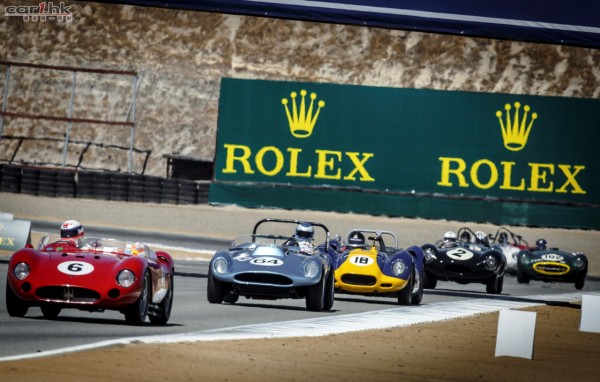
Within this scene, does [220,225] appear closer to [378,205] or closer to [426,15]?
[378,205]

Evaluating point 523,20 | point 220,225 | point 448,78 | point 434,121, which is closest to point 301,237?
point 523,20

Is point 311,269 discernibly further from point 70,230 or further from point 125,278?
point 125,278

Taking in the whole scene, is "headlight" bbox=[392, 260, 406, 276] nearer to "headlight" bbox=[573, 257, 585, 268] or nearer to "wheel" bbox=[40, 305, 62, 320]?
"wheel" bbox=[40, 305, 62, 320]

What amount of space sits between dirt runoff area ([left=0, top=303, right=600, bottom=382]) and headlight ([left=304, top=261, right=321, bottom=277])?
172 centimetres

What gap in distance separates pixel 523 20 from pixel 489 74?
→ 36984 mm

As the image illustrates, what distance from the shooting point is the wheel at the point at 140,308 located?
1270 cm

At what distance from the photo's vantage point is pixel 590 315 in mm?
15422

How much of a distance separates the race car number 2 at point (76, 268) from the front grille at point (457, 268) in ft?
35.9

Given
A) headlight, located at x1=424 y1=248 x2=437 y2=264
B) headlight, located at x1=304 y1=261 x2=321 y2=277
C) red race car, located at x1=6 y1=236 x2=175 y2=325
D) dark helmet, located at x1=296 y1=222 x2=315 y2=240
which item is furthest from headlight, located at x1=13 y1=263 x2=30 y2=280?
headlight, located at x1=424 y1=248 x2=437 y2=264

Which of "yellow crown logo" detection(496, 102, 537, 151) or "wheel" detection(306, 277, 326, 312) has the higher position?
"yellow crown logo" detection(496, 102, 537, 151)

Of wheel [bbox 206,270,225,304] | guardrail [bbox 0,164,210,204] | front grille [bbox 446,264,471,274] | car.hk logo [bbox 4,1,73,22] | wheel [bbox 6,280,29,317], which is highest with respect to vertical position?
car.hk logo [bbox 4,1,73,22]

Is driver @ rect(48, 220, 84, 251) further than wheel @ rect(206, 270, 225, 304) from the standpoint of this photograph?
No

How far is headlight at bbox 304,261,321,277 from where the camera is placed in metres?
15.5

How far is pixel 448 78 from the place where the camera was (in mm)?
54375
